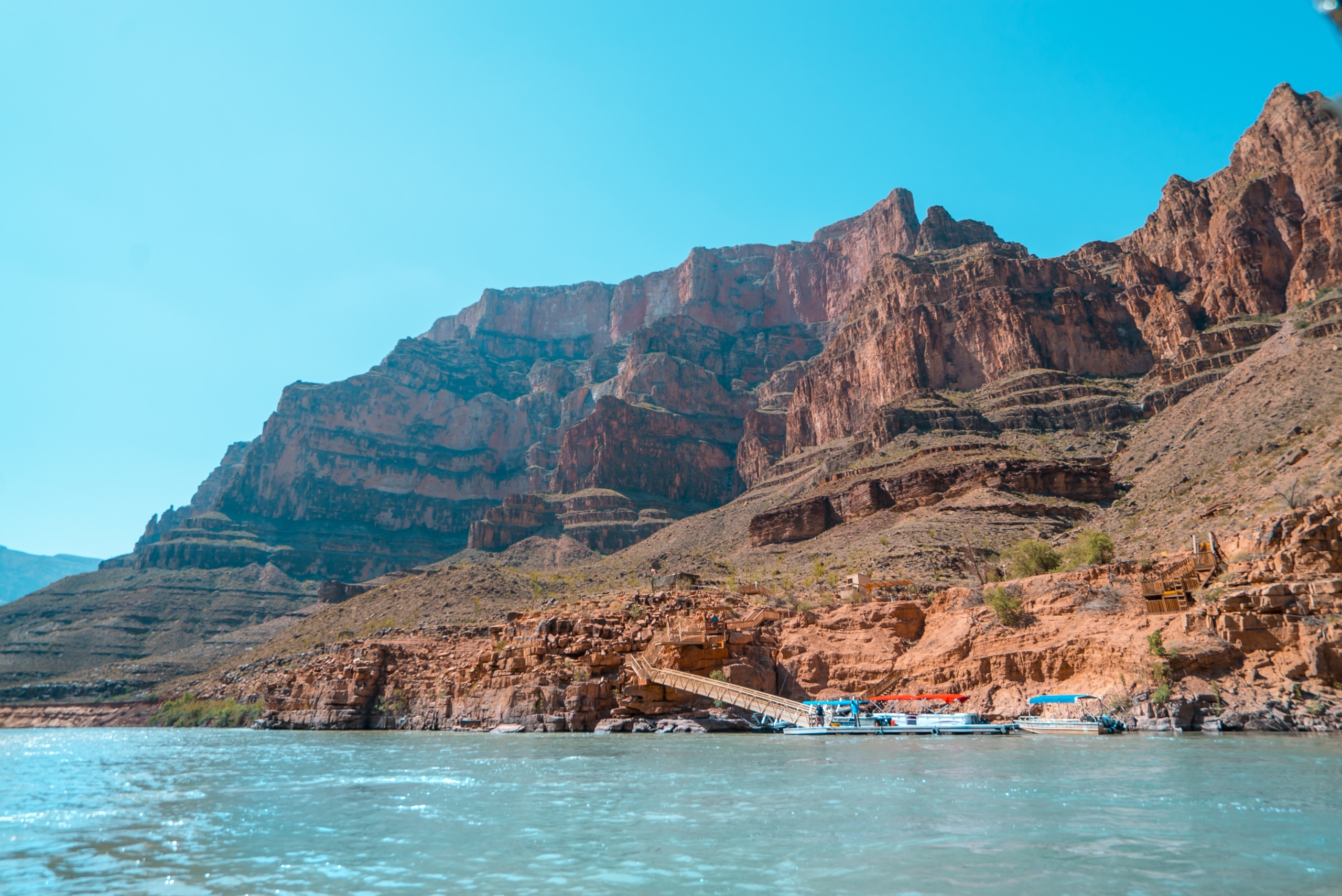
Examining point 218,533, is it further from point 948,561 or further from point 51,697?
point 948,561

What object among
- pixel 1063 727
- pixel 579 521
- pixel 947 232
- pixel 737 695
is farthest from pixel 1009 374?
pixel 1063 727

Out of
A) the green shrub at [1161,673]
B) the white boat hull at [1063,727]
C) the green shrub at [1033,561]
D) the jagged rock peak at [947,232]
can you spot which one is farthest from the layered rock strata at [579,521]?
the green shrub at [1161,673]

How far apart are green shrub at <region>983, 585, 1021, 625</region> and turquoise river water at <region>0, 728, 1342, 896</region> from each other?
10.2m

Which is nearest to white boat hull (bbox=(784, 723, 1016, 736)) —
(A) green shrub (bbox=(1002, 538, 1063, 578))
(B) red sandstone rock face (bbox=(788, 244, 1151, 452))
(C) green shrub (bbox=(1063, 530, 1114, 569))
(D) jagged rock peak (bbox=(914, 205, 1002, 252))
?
(C) green shrub (bbox=(1063, 530, 1114, 569))

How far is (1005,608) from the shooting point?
42969 millimetres

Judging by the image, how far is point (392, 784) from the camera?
26.3 m

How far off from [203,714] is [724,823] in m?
81.2

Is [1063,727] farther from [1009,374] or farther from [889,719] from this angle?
[1009,374]

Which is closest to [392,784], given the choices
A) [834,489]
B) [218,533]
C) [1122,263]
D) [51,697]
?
[834,489]

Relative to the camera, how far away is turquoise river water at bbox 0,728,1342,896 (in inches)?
512

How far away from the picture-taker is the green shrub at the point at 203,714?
7781 cm

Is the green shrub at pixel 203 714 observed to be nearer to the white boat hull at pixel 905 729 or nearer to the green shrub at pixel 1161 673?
the white boat hull at pixel 905 729

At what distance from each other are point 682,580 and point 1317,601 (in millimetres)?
54178

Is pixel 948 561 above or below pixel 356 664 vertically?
above
